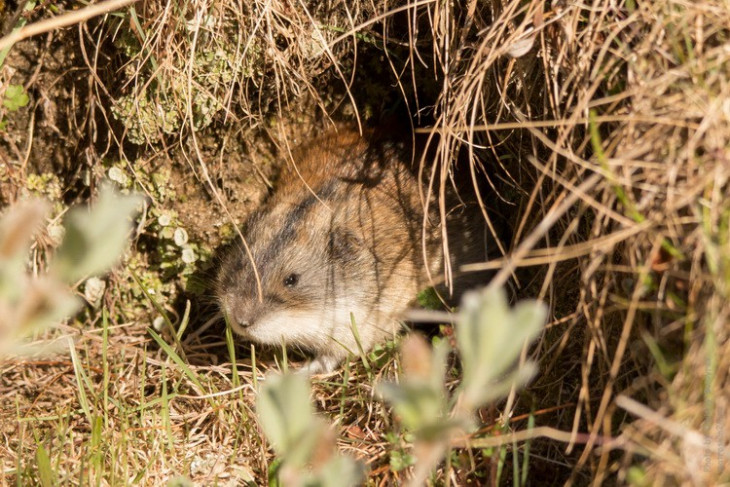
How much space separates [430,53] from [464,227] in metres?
0.98

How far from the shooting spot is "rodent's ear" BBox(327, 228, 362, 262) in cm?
399

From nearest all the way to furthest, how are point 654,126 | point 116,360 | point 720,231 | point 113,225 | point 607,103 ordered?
1. point 113,225
2. point 720,231
3. point 654,126
4. point 607,103
5. point 116,360

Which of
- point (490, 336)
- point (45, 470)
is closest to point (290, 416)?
point (490, 336)

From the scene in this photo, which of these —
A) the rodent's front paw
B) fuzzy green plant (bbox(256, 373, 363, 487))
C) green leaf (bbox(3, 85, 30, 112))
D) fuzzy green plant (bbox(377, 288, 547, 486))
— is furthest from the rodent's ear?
fuzzy green plant (bbox(377, 288, 547, 486))

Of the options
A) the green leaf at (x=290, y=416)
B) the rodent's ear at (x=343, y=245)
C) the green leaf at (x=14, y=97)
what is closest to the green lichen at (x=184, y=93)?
the green leaf at (x=14, y=97)

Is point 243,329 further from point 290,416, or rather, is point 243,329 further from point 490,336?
point 490,336

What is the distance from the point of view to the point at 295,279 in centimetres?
392

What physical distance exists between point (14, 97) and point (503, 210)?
8.66 feet

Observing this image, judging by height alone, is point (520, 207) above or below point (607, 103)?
below

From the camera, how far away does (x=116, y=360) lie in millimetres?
3926

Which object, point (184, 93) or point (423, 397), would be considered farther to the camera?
point (184, 93)

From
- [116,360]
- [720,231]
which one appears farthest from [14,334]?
[116,360]

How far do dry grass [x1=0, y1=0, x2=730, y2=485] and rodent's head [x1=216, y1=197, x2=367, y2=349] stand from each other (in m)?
0.31

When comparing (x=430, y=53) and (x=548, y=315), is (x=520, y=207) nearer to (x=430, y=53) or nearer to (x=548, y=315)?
(x=548, y=315)
